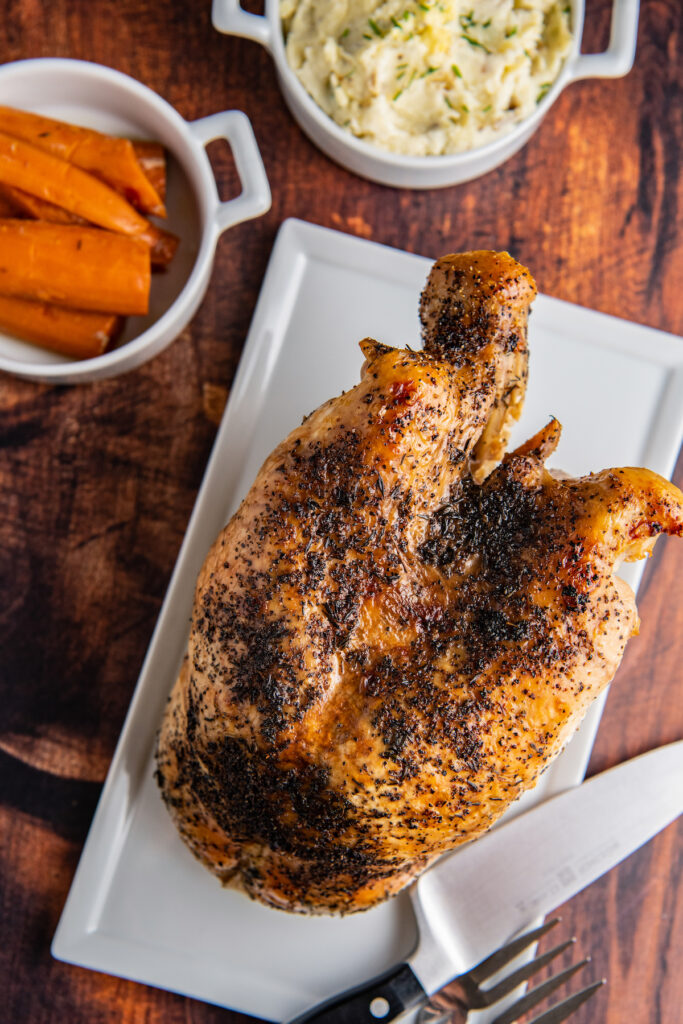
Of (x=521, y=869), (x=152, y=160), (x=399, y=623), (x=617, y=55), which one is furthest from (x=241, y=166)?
(x=521, y=869)

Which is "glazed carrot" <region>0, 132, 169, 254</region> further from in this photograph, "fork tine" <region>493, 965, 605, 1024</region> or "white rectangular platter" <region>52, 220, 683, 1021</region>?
"fork tine" <region>493, 965, 605, 1024</region>

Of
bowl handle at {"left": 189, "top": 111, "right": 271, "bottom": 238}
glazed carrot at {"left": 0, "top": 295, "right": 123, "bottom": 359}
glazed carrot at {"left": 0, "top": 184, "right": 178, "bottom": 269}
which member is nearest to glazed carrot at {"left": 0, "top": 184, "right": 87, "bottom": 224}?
glazed carrot at {"left": 0, "top": 184, "right": 178, "bottom": 269}

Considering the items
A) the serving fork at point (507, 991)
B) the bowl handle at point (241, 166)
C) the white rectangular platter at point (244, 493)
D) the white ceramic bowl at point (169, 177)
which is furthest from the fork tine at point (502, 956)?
the bowl handle at point (241, 166)

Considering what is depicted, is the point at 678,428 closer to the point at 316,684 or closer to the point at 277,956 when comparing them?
the point at 316,684

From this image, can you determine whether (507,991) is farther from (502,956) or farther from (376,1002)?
(376,1002)

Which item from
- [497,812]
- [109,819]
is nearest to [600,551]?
[497,812]
